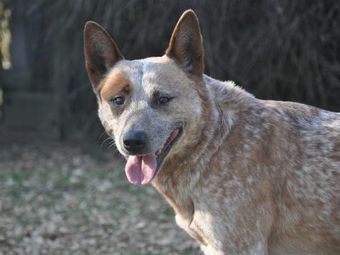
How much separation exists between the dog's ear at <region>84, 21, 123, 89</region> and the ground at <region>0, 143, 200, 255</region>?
5.86 feet

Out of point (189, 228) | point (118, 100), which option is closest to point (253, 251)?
point (189, 228)

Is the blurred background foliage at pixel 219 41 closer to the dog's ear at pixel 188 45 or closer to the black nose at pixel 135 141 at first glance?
the dog's ear at pixel 188 45

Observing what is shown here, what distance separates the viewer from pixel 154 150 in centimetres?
333

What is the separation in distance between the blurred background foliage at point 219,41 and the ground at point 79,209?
38.7 inches

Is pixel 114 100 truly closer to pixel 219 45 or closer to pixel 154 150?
pixel 154 150

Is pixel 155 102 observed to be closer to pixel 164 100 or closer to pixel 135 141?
pixel 164 100

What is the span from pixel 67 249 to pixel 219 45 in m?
3.25

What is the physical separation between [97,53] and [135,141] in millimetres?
714

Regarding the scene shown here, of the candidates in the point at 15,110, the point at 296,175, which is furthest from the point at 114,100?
the point at 15,110

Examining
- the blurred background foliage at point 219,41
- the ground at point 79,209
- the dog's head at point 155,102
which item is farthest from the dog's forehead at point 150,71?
the blurred background foliage at point 219,41

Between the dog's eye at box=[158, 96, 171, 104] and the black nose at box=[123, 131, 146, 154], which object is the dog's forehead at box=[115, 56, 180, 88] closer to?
the dog's eye at box=[158, 96, 171, 104]

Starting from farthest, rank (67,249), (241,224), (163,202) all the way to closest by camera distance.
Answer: (163,202) → (67,249) → (241,224)

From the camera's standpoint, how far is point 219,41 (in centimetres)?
723

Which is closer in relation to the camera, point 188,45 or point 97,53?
point 188,45
